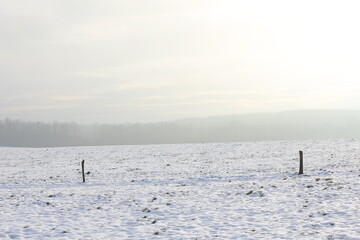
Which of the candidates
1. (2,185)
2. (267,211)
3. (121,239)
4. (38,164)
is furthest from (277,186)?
(38,164)

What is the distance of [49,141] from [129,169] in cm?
15318

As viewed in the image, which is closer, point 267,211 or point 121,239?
point 121,239

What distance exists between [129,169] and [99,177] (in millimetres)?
4492

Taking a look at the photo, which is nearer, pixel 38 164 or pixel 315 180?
pixel 315 180

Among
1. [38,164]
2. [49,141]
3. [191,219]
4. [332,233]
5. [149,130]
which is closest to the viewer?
[332,233]

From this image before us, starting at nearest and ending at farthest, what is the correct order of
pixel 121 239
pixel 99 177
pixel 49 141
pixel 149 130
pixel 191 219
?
1. pixel 121 239
2. pixel 191 219
3. pixel 99 177
4. pixel 49 141
5. pixel 149 130

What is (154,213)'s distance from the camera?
15.4 metres

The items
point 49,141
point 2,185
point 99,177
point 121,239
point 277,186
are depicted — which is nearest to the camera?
point 121,239

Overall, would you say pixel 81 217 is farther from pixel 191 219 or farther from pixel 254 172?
pixel 254 172

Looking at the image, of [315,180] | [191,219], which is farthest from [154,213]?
[315,180]

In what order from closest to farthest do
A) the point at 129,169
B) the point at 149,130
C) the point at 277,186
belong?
the point at 277,186 → the point at 129,169 → the point at 149,130

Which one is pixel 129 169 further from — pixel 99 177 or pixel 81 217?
pixel 81 217

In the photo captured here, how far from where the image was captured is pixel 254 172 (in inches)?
1085

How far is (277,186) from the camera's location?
20.0 meters
